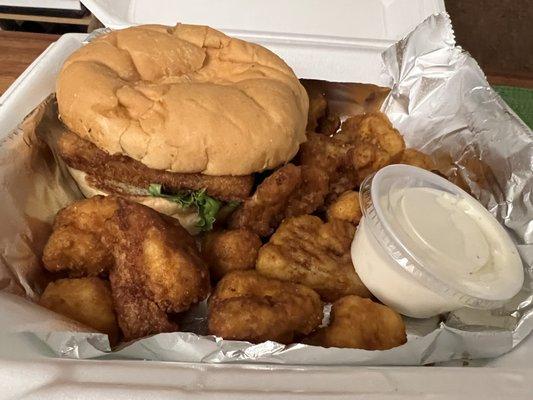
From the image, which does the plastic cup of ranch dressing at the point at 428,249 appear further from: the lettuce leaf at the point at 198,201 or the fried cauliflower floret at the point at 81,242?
the fried cauliflower floret at the point at 81,242

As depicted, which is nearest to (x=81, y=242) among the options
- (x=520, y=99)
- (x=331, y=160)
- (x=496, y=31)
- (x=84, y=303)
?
(x=84, y=303)

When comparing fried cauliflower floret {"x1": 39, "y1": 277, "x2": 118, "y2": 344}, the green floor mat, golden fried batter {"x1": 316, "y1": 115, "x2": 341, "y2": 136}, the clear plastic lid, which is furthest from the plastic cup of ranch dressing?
the green floor mat

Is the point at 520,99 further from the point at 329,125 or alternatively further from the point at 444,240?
the point at 444,240

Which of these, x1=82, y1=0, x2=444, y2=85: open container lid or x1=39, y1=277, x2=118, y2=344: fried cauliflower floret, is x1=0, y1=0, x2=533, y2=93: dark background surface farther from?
x1=39, y1=277, x2=118, y2=344: fried cauliflower floret

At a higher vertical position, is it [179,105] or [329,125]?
[179,105]

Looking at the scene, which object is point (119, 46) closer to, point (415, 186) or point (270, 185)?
point (270, 185)

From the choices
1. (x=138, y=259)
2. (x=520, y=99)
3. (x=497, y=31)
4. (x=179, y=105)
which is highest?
(x=179, y=105)

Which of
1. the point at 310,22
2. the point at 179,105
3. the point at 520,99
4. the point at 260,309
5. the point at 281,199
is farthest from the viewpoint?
the point at 520,99

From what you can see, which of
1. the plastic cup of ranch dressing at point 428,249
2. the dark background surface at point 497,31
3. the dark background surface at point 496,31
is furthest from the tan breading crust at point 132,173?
the dark background surface at point 496,31
